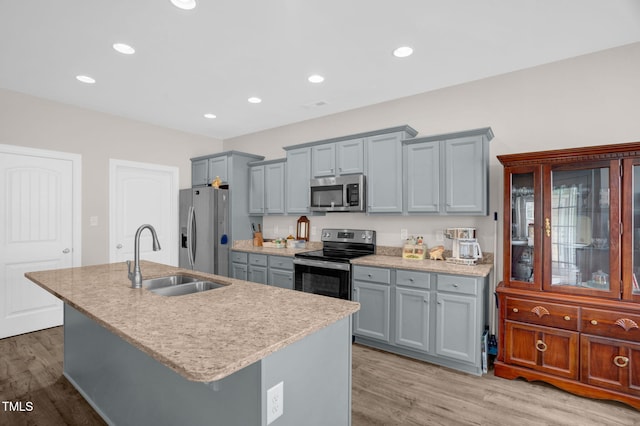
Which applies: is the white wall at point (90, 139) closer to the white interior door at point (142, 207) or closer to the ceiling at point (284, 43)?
the white interior door at point (142, 207)

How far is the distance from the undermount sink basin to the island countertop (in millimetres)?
125

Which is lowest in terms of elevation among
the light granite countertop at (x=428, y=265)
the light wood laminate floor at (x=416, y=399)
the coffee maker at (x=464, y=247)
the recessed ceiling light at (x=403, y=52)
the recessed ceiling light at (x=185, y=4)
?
the light wood laminate floor at (x=416, y=399)

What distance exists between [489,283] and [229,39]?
10.4 feet

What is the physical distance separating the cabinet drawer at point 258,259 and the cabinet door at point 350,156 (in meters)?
1.47

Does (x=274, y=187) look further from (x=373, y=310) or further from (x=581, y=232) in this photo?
(x=581, y=232)

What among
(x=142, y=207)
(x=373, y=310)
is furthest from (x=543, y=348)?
(x=142, y=207)

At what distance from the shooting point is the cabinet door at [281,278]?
3.91 meters

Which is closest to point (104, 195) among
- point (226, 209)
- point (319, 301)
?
point (226, 209)

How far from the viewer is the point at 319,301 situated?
1.74m

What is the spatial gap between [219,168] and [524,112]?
3.88m

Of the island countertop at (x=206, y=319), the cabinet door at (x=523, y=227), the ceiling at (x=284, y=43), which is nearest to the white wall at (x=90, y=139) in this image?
the ceiling at (x=284, y=43)

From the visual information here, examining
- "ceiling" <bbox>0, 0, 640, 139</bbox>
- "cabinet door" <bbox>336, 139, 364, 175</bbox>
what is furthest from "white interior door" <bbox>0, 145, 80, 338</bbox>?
"cabinet door" <bbox>336, 139, 364, 175</bbox>

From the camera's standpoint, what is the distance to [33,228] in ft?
12.1

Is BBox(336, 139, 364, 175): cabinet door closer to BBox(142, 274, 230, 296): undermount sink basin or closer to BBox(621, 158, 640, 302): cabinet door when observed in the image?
BBox(142, 274, 230, 296): undermount sink basin
